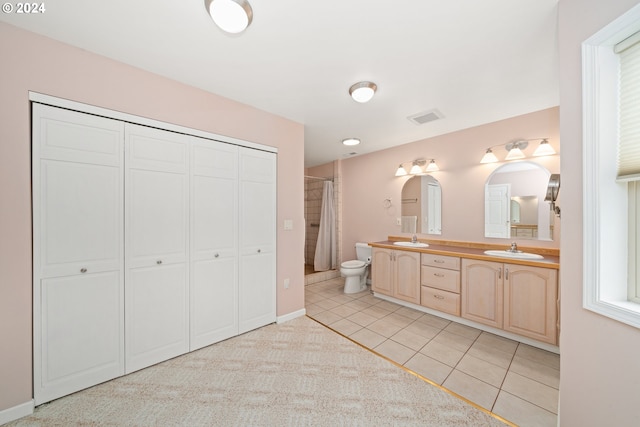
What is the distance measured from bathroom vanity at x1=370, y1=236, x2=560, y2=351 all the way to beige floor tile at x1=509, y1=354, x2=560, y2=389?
286mm

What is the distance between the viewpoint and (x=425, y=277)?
2.85 meters

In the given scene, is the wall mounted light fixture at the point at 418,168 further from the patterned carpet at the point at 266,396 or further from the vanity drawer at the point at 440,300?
the patterned carpet at the point at 266,396

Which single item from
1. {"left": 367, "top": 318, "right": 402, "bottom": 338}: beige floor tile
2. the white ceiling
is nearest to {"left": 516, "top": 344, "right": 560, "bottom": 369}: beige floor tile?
{"left": 367, "top": 318, "right": 402, "bottom": 338}: beige floor tile

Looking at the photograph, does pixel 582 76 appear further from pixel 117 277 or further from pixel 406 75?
pixel 117 277

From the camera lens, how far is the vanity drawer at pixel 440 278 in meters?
2.60

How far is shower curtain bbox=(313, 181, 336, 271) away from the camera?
4676 millimetres

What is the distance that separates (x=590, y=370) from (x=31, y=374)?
3.06m

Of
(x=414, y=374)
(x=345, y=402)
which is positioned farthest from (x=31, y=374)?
(x=414, y=374)

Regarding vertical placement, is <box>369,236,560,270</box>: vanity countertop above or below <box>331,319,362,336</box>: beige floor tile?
above

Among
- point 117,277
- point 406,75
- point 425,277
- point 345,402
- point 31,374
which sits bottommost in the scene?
point 345,402

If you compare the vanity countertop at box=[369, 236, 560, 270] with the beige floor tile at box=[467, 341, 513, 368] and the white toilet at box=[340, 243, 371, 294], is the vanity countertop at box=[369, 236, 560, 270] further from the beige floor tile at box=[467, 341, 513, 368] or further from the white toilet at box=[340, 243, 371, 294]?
the beige floor tile at box=[467, 341, 513, 368]

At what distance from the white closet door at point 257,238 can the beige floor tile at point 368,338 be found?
3.07ft

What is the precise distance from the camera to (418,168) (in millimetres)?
3439

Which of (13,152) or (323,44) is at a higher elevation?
(323,44)
